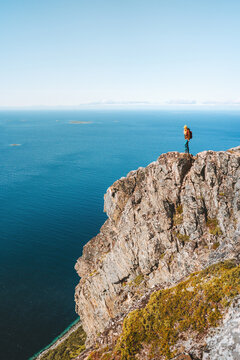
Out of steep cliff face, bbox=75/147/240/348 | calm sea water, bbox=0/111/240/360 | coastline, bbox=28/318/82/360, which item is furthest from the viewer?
calm sea water, bbox=0/111/240/360

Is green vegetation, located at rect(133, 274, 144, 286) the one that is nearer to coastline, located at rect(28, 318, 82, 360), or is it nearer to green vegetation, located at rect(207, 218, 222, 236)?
green vegetation, located at rect(207, 218, 222, 236)

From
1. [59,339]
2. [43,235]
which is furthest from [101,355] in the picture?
[43,235]

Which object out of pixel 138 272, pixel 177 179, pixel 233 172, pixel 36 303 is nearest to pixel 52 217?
pixel 36 303

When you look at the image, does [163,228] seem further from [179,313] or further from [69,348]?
[69,348]

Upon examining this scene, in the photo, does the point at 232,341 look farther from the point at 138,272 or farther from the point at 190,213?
the point at 138,272

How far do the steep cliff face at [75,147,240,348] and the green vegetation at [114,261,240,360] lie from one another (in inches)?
115

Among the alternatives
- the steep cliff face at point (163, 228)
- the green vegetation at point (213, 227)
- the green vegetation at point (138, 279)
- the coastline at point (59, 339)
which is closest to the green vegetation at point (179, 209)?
the steep cliff face at point (163, 228)

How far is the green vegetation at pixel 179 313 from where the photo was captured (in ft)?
48.0

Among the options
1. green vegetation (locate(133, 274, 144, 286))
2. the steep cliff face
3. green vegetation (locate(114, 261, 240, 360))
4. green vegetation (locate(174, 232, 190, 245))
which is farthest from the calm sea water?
green vegetation (locate(114, 261, 240, 360))

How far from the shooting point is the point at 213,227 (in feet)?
89.6

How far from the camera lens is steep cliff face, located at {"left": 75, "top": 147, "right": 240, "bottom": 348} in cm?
2638

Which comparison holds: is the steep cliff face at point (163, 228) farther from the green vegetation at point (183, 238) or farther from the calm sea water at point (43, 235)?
the calm sea water at point (43, 235)

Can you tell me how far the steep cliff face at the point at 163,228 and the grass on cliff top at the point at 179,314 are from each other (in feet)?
9.65

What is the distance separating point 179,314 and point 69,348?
35555mm
